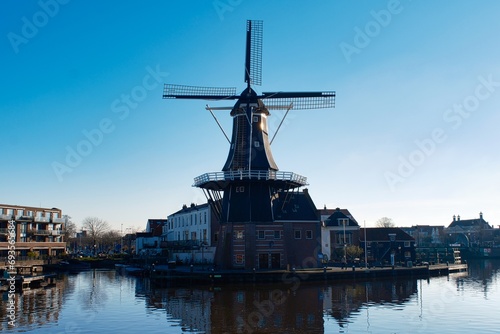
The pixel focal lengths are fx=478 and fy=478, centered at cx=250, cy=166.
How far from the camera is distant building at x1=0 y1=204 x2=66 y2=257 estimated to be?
73.9 metres

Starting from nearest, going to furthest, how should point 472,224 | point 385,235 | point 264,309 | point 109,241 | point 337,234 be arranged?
point 264,309 → point 337,234 → point 385,235 → point 109,241 → point 472,224

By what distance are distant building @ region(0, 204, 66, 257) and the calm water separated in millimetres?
30740

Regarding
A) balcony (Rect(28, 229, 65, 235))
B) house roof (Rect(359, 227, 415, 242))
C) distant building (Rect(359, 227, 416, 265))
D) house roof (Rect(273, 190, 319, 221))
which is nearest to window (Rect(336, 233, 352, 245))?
distant building (Rect(359, 227, 416, 265))

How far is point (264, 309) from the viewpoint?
3269cm

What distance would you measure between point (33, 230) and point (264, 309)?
59.5m

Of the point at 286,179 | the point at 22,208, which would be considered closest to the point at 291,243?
the point at 286,179

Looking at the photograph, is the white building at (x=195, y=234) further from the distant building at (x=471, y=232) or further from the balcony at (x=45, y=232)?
the distant building at (x=471, y=232)

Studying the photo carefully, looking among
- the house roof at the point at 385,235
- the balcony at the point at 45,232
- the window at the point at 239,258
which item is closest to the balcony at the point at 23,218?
the balcony at the point at 45,232

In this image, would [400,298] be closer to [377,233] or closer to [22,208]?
[377,233]

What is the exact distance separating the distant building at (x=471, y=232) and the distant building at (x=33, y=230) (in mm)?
114056

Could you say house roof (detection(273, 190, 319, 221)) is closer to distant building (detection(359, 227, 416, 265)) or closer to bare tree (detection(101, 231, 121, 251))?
distant building (detection(359, 227, 416, 265))

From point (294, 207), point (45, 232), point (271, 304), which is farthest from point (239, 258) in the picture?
point (45, 232)

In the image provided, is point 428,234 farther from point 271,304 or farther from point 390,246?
point 271,304

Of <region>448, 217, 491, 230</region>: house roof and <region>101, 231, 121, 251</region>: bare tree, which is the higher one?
<region>448, 217, 491, 230</region>: house roof
